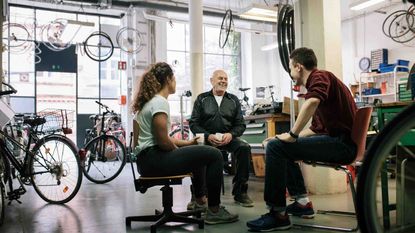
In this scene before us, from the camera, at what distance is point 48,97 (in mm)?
10609

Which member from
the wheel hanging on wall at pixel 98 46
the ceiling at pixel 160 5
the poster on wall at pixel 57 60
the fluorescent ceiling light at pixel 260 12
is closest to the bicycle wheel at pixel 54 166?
the fluorescent ceiling light at pixel 260 12

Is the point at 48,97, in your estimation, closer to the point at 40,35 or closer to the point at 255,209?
the point at 40,35

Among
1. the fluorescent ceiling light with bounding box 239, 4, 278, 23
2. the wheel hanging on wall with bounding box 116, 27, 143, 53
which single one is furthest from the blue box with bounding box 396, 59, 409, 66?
the wheel hanging on wall with bounding box 116, 27, 143, 53

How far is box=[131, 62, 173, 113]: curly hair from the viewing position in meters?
2.40

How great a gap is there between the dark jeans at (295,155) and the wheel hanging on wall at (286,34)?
2.03m

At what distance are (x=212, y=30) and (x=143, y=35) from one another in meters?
3.42

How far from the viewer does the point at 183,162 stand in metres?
2.23

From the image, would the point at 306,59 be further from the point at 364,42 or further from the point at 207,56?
the point at 207,56

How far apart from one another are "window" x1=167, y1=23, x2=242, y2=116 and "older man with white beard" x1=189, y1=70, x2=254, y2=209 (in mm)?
7913

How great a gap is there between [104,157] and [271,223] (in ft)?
10.5

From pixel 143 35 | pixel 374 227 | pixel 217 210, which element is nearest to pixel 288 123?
pixel 217 210

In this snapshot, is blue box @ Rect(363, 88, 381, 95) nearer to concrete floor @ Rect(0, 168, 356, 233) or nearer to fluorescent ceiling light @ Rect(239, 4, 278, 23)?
fluorescent ceiling light @ Rect(239, 4, 278, 23)

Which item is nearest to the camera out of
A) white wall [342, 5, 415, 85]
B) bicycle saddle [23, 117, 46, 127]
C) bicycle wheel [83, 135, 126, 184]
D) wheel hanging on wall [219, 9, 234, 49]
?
bicycle saddle [23, 117, 46, 127]

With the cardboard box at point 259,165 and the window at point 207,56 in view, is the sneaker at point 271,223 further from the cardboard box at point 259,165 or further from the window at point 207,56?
the window at point 207,56
